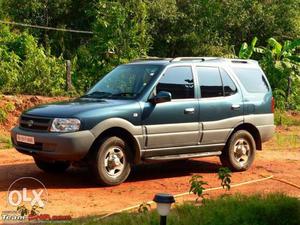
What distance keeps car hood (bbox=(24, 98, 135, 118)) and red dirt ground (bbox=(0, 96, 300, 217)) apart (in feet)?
3.58

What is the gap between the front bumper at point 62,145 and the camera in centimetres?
759

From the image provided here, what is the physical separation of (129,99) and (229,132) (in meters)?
2.03

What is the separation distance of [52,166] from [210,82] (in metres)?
3.02

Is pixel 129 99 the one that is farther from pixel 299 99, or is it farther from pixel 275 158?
pixel 299 99

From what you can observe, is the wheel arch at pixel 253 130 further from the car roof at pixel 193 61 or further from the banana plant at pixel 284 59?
the banana plant at pixel 284 59

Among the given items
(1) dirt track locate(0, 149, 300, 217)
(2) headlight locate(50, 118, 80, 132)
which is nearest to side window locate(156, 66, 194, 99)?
(1) dirt track locate(0, 149, 300, 217)

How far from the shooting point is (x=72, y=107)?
804 centimetres

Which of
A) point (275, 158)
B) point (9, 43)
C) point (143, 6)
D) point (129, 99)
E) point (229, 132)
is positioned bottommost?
point (275, 158)

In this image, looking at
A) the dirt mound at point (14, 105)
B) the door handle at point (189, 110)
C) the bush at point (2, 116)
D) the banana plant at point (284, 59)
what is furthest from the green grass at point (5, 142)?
the banana plant at point (284, 59)

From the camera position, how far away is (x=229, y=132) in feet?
30.9

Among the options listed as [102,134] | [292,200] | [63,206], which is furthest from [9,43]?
[292,200]

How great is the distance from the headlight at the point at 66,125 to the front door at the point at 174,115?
44.8 inches

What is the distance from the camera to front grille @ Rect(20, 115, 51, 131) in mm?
7840

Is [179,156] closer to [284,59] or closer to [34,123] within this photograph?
[34,123]
